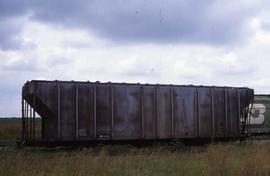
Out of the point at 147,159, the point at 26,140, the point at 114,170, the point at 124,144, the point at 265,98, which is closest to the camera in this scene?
the point at 114,170

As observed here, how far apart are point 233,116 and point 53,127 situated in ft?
33.1

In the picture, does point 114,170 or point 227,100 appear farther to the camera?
point 227,100

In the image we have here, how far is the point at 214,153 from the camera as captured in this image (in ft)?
41.1

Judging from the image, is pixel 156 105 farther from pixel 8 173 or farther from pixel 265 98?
pixel 8 173

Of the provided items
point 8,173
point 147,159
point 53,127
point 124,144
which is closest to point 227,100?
point 124,144

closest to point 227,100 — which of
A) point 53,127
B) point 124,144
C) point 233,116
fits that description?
point 233,116

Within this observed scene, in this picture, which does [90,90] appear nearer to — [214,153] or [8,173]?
[214,153]

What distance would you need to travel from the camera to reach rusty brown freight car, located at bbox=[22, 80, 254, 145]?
21484 millimetres

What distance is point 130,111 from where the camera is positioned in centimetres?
2312

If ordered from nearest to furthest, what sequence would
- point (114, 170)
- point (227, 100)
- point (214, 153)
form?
point (114, 170) → point (214, 153) → point (227, 100)

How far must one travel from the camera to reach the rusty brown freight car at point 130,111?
21484mm

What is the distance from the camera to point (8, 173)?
9.60 meters

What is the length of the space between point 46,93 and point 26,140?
86.8 inches

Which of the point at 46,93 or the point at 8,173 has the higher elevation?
the point at 46,93
